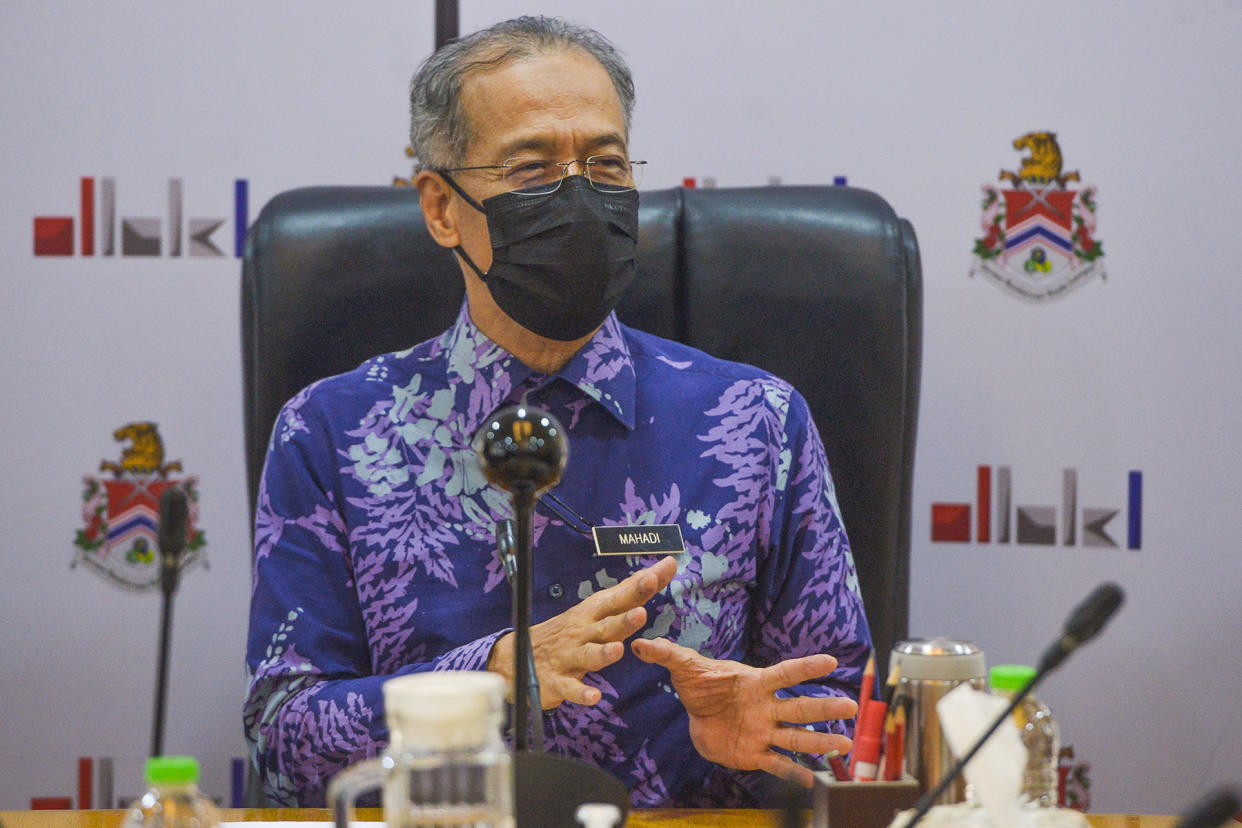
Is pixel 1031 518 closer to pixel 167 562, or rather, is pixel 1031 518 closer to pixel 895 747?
pixel 895 747

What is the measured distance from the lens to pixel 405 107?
1992 mm

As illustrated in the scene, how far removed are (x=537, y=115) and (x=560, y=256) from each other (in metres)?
0.16

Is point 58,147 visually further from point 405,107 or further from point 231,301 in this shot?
point 405,107

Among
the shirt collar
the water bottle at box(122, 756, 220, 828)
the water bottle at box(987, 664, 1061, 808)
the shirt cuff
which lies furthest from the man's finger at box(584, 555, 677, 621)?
the water bottle at box(122, 756, 220, 828)

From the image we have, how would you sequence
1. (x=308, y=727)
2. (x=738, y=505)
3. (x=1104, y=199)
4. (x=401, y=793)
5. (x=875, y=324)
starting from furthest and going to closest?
1. (x=1104, y=199)
2. (x=875, y=324)
3. (x=738, y=505)
4. (x=308, y=727)
5. (x=401, y=793)

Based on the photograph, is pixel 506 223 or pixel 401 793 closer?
pixel 401 793

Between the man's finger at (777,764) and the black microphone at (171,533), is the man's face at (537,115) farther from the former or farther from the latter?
the black microphone at (171,533)

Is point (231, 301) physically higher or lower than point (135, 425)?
higher

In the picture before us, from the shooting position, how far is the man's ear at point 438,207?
155 cm

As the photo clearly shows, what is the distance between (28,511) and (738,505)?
3.94 feet

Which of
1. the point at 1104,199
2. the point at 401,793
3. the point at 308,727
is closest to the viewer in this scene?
the point at 401,793

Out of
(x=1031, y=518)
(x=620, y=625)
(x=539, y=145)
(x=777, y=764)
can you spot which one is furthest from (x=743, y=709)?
Result: (x=1031, y=518)

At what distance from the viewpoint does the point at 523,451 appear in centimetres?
74

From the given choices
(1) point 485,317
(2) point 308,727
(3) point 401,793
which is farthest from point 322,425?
(3) point 401,793
